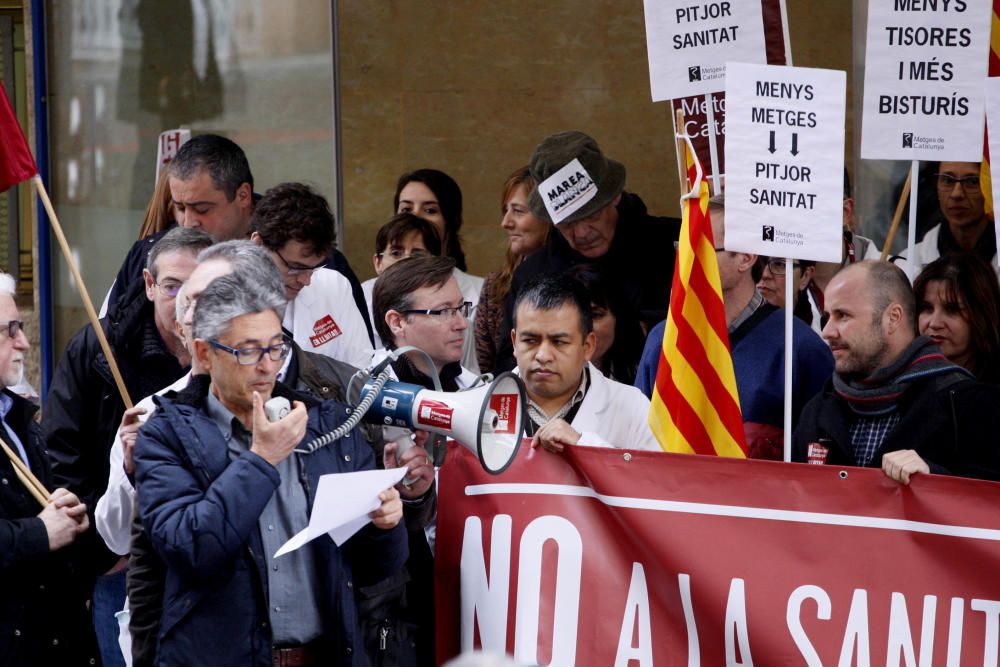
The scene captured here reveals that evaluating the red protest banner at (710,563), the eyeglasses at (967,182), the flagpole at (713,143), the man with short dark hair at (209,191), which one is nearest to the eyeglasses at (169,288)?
the red protest banner at (710,563)

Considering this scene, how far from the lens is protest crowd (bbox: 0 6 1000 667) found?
3.83m

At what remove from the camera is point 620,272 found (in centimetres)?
634

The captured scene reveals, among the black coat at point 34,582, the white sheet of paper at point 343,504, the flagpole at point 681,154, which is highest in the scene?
the flagpole at point 681,154

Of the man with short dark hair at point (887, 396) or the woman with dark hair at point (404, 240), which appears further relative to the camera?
the woman with dark hair at point (404, 240)

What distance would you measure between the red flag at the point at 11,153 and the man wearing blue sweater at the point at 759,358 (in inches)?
90.8

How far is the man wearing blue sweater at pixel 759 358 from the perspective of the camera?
17.6 feet

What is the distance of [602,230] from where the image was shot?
20.9ft

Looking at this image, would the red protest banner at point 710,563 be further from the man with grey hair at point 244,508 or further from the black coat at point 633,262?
the black coat at point 633,262

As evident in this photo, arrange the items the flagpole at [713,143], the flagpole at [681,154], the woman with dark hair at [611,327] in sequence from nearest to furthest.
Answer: the flagpole at [681,154], the woman with dark hair at [611,327], the flagpole at [713,143]

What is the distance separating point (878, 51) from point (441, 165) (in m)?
4.21

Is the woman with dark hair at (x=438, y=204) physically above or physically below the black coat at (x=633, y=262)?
above

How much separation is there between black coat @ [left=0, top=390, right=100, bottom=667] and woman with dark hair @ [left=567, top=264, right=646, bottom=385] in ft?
6.92

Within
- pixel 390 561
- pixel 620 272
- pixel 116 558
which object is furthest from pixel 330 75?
pixel 390 561

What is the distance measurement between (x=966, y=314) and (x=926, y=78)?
2.95 feet
